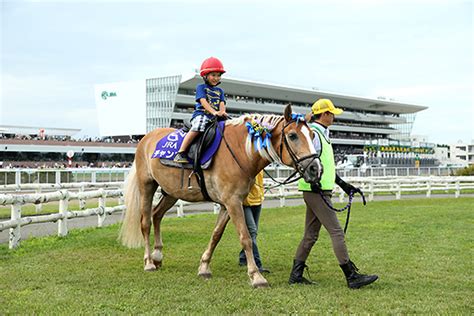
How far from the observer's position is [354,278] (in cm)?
544

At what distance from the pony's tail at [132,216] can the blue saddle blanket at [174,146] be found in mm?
869

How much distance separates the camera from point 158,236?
7145 millimetres

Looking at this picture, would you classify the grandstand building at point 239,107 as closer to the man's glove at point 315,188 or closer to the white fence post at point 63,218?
the white fence post at point 63,218

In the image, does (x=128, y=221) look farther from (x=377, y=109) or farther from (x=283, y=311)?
(x=377, y=109)

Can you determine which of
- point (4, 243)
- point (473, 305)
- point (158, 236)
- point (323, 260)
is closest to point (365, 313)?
point (473, 305)

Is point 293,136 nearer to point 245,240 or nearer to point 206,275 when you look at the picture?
point 245,240

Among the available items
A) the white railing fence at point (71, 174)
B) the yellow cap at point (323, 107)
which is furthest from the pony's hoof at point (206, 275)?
the white railing fence at point (71, 174)

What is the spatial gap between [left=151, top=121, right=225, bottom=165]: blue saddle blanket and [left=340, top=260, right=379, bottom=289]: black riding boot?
2007 millimetres

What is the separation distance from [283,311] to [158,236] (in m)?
3.02

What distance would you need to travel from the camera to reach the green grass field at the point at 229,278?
15.5ft

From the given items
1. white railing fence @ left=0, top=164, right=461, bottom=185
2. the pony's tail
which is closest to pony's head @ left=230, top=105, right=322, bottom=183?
the pony's tail

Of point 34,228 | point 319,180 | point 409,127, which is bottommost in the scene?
point 34,228

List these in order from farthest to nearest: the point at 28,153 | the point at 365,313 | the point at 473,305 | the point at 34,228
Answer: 1. the point at 28,153
2. the point at 34,228
3. the point at 473,305
4. the point at 365,313

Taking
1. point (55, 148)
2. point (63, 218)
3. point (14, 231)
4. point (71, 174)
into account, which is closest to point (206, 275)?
point (14, 231)
